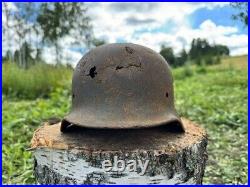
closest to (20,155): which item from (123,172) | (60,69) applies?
(123,172)

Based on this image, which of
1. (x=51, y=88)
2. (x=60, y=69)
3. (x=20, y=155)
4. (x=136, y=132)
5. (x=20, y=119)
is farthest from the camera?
(x=60, y=69)

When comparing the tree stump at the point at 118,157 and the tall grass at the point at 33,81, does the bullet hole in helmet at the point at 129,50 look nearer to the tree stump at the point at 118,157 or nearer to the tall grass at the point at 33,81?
the tree stump at the point at 118,157

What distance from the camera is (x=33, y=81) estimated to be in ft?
28.7

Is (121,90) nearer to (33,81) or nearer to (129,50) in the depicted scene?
(129,50)

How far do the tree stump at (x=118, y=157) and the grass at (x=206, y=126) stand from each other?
4.90 feet

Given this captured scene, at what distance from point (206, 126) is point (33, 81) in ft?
15.1

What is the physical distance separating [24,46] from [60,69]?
2.79 metres

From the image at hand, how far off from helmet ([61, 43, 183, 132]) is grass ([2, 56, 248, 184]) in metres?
1.55

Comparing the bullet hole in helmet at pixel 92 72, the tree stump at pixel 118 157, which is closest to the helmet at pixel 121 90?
the bullet hole in helmet at pixel 92 72

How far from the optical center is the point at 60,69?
30.6ft

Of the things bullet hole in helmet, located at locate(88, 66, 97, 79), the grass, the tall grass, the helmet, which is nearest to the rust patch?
the helmet

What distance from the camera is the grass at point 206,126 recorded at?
3955mm

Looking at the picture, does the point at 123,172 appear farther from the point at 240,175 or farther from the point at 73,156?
the point at 240,175

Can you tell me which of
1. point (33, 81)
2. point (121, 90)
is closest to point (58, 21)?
point (33, 81)
